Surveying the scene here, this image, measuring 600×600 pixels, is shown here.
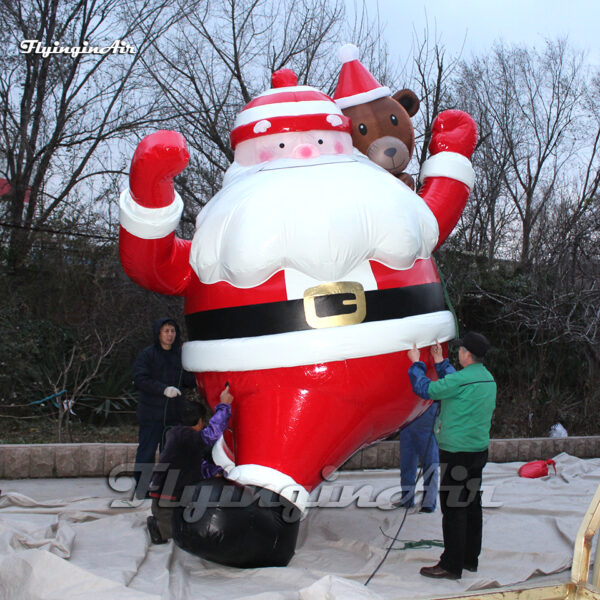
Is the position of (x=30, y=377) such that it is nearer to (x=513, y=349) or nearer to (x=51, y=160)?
(x=51, y=160)

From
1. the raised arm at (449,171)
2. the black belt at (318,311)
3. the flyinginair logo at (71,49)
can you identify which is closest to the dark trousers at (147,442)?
the black belt at (318,311)

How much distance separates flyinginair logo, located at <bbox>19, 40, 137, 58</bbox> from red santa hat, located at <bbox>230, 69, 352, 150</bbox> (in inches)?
272

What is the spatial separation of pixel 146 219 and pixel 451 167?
1764 mm

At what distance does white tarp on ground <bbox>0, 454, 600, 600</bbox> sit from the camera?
305 centimetres

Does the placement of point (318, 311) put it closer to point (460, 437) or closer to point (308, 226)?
point (308, 226)

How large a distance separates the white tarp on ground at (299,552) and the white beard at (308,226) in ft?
4.50

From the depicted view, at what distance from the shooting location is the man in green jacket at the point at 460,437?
341cm

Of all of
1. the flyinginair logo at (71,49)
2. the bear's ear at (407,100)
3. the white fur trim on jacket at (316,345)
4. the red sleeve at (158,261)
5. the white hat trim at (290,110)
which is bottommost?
the white fur trim on jacket at (316,345)

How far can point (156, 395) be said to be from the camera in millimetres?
4871

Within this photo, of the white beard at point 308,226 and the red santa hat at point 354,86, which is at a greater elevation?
the red santa hat at point 354,86

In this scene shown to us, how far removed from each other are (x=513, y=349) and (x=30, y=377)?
5.63m

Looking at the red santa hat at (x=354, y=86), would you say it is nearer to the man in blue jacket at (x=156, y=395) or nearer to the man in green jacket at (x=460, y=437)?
the man in green jacket at (x=460, y=437)

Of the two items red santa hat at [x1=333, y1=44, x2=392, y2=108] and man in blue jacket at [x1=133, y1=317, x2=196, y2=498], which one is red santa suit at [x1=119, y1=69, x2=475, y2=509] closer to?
red santa hat at [x1=333, y1=44, x2=392, y2=108]

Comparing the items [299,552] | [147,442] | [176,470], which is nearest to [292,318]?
[176,470]
